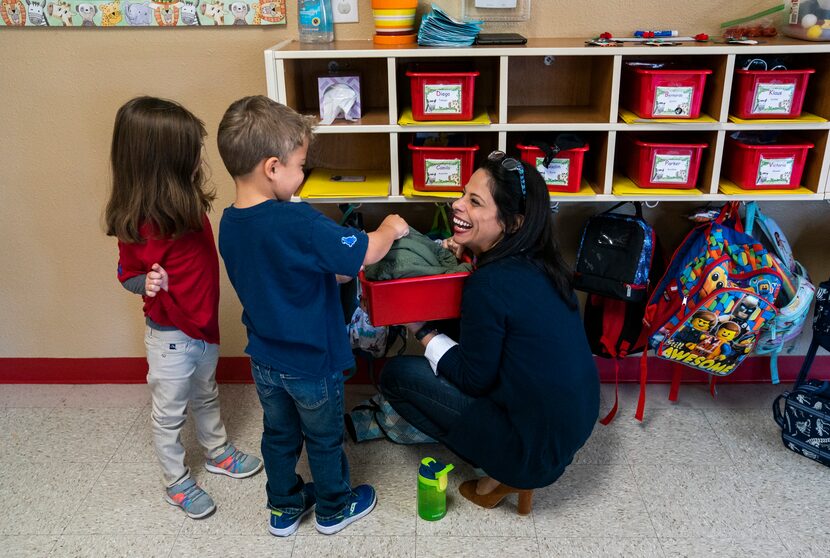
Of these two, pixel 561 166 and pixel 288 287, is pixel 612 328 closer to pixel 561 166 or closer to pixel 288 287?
pixel 561 166

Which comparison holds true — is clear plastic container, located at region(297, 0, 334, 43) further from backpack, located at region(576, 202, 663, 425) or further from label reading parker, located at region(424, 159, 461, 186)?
backpack, located at region(576, 202, 663, 425)

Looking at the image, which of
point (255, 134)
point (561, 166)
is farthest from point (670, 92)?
point (255, 134)

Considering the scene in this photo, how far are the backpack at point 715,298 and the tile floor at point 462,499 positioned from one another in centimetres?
32

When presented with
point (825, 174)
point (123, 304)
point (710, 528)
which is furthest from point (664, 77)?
point (123, 304)

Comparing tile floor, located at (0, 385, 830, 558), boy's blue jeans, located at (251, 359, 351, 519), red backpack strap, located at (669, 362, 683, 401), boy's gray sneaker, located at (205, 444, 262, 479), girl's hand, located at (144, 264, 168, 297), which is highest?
girl's hand, located at (144, 264, 168, 297)

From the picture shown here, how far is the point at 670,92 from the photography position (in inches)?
84.3

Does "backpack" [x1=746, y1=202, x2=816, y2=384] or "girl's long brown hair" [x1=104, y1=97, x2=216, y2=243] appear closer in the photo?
"girl's long brown hair" [x1=104, y1=97, x2=216, y2=243]

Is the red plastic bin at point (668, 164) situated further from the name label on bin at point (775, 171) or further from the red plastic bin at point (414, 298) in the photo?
the red plastic bin at point (414, 298)

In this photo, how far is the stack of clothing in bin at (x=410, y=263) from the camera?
1.99 metres

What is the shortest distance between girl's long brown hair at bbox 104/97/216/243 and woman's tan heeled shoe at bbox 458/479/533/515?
113 cm

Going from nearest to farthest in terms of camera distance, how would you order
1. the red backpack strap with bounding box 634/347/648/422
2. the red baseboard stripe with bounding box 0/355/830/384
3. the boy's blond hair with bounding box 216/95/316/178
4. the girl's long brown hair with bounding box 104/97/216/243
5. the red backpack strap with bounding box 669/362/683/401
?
1. the boy's blond hair with bounding box 216/95/316/178
2. the girl's long brown hair with bounding box 104/97/216/243
3. the red backpack strap with bounding box 634/347/648/422
4. the red backpack strap with bounding box 669/362/683/401
5. the red baseboard stripe with bounding box 0/355/830/384

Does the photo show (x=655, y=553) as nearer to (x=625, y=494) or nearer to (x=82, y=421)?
(x=625, y=494)

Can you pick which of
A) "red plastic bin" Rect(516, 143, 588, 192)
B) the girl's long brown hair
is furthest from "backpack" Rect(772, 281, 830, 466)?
the girl's long brown hair

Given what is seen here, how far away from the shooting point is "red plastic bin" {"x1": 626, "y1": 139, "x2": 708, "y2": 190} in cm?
221
